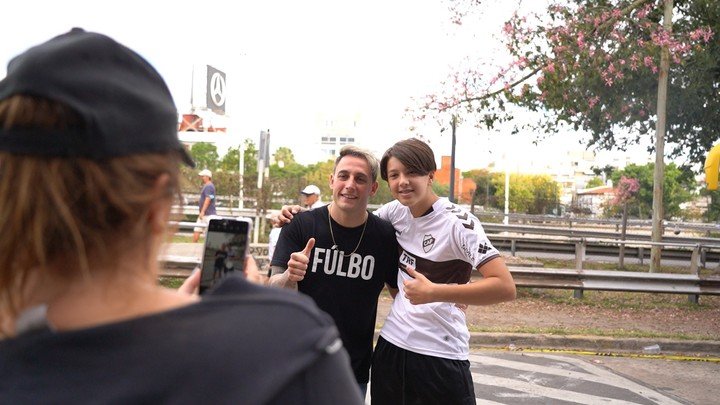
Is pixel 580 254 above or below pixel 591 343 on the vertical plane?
above

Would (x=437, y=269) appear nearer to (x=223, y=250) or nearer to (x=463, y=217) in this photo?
(x=463, y=217)

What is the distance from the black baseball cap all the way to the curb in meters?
9.82

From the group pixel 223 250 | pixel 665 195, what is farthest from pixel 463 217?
pixel 665 195

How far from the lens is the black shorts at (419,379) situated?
392 cm

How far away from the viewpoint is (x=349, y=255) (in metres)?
3.97

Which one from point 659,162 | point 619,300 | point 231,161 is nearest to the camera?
point 619,300

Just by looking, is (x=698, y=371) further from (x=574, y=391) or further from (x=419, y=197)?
(x=419, y=197)

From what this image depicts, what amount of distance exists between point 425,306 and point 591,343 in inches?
296

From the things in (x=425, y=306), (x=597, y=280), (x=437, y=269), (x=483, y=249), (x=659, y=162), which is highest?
(x=659, y=162)

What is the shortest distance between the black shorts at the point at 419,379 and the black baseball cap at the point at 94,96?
116 inches

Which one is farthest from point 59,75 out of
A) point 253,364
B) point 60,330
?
point 253,364

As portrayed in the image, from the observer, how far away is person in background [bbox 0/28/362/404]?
1050 millimetres

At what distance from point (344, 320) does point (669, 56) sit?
13.6 m

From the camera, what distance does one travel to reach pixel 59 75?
109 centimetres
